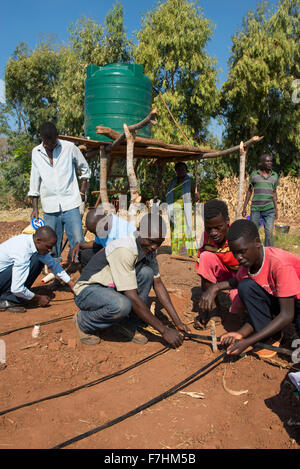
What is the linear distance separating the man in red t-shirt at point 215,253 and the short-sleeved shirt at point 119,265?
60 cm

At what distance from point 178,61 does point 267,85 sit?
118 inches

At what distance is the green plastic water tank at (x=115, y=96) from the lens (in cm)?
572

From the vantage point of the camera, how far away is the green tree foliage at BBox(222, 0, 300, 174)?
11742 mm

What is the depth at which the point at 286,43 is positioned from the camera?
11656 millimetres

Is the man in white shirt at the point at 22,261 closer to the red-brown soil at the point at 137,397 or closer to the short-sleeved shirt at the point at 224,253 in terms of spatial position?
the red-brown soil at the point at 137,397

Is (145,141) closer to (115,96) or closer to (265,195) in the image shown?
(115,96)

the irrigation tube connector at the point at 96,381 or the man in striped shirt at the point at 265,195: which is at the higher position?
the man in striped shirt at the point at 265,195

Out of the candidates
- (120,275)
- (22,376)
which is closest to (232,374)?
(120,275)

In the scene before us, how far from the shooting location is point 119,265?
2.76m

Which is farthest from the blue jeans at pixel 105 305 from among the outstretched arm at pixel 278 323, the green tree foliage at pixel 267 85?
the green tree foliage at pixel 267 85

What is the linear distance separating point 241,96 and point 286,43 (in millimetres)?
2016

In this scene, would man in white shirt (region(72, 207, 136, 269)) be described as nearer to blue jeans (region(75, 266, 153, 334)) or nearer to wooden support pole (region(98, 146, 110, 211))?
blue jeans (region(75, 266, 153, 334))

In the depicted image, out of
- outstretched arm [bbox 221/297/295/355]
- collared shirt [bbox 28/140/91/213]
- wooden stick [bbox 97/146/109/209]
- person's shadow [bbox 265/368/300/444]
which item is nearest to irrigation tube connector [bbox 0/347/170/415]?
outstretched arm [bbox 221/297/295/355]
